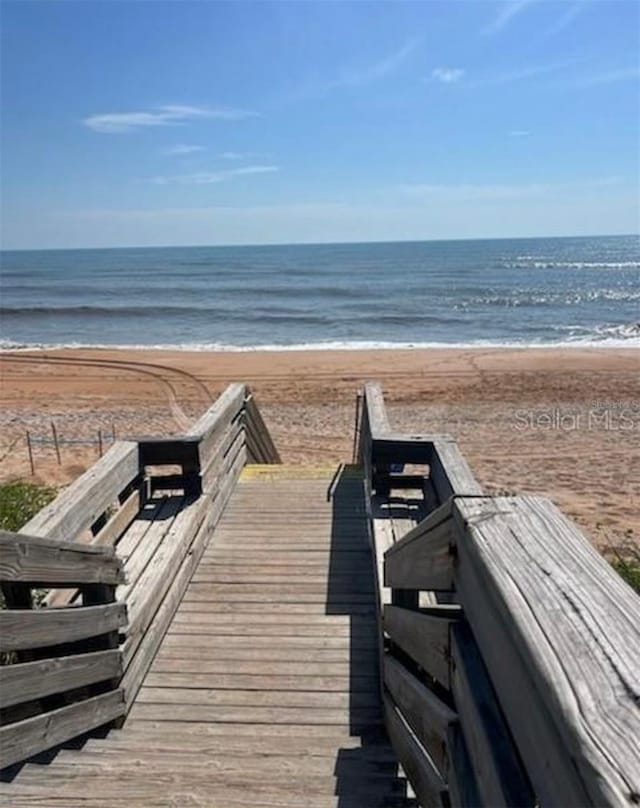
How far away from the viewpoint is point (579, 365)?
21766 millimetres

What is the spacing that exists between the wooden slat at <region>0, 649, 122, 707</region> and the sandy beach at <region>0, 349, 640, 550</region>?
664cm

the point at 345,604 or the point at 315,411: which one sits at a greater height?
the point at 345,604

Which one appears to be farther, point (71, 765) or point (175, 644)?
point (175, 644)

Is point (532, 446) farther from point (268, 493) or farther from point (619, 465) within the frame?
point (268, 493)

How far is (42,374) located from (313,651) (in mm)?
19506

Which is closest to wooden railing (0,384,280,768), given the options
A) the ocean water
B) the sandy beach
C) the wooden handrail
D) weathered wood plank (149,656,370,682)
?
weathered wood plank (149,656,370,682)

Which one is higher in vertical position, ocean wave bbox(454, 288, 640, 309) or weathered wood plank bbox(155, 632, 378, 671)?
weathered wood plank bbox(155, 632, 378, 671)

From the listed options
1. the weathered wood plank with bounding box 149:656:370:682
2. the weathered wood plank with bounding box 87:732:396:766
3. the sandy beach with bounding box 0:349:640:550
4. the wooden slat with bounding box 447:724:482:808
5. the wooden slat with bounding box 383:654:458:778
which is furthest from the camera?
the sandy beach with bounding box 0:349:640:550

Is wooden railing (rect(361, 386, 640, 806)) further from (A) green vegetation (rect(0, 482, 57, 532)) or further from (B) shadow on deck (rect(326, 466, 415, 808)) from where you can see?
(A) green vegetation (rect(0, 482, 57, 532))

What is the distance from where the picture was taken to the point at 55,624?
7.97 feet

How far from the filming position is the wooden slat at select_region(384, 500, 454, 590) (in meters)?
1.75

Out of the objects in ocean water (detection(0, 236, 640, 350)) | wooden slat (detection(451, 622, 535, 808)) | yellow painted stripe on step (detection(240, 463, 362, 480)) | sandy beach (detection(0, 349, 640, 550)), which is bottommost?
ocean water (detection(0, 236, 640, 350))

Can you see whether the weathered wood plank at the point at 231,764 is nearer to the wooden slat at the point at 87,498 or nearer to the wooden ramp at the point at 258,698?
the wooden ramp at the point at 258,698

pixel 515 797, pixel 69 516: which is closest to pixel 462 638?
pixel 515 797
